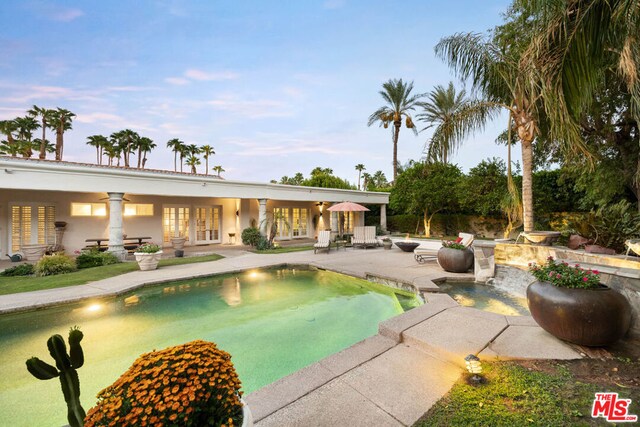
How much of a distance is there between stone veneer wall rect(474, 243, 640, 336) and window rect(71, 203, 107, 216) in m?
16.0

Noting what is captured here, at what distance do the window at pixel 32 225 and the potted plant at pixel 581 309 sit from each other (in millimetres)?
16995

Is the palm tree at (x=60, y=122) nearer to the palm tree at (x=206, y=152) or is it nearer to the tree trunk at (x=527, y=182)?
the palm tree at (x=206, y=152)

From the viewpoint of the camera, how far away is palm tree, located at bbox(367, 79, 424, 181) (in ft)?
77.6

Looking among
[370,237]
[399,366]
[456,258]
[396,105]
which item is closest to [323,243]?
[370,237]

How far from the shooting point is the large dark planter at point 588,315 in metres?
3.15

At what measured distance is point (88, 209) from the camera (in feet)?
42.0

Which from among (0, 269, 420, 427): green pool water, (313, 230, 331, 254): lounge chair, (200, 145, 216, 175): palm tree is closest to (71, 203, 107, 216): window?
(0, 269, 420, 427): green pool water

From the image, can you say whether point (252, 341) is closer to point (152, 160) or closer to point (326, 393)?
point (326, 393)

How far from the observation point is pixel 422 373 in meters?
3.04

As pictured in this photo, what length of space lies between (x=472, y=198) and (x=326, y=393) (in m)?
16.4

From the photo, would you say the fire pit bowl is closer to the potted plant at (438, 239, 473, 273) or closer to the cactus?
the potted plant at (438, 239, 473, 273)

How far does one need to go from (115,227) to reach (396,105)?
22235 millimetres

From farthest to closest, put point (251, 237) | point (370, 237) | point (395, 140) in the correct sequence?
point (395, 140) → point (370, 237) → point (251, 237)

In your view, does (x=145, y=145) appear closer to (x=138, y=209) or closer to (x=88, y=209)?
(x=138, y=209)
